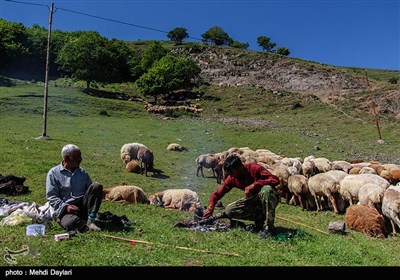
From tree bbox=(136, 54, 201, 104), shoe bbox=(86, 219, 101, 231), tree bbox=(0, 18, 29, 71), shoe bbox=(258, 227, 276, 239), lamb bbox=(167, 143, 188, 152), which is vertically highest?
tree bbox=(0, 18, 29, 71)

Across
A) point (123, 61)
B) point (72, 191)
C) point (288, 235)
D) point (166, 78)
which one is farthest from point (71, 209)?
point (123, 61)

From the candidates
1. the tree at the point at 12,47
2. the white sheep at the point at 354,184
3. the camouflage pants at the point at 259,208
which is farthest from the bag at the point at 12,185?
the tree at the point at 12,47

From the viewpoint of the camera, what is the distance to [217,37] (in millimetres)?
88500

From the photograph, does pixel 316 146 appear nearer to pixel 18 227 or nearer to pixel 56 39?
pixel 18 227

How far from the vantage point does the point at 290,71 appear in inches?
2250

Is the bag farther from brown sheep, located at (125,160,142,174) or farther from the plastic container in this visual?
brown sheep, located at (125,160,142,174)

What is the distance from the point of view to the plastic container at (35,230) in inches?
263

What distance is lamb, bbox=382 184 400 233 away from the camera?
8.68m

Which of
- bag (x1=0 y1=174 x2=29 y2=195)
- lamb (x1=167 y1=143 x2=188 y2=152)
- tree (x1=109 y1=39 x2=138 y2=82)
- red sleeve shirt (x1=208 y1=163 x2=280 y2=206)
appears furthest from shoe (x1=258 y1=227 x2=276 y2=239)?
tree (x1=109 y1=39 x2=138 y2=82)

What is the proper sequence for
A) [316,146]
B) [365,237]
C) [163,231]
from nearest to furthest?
1. [163,231]
2. [365,237]
3. [316,146]

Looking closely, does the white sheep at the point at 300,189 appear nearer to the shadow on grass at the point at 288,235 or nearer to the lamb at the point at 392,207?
the lamb at the point at 392,207

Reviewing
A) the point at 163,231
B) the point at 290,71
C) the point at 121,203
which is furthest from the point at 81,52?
the point at 163,231

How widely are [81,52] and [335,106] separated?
28.3 m

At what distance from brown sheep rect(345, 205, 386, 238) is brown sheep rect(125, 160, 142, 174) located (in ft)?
28.8
